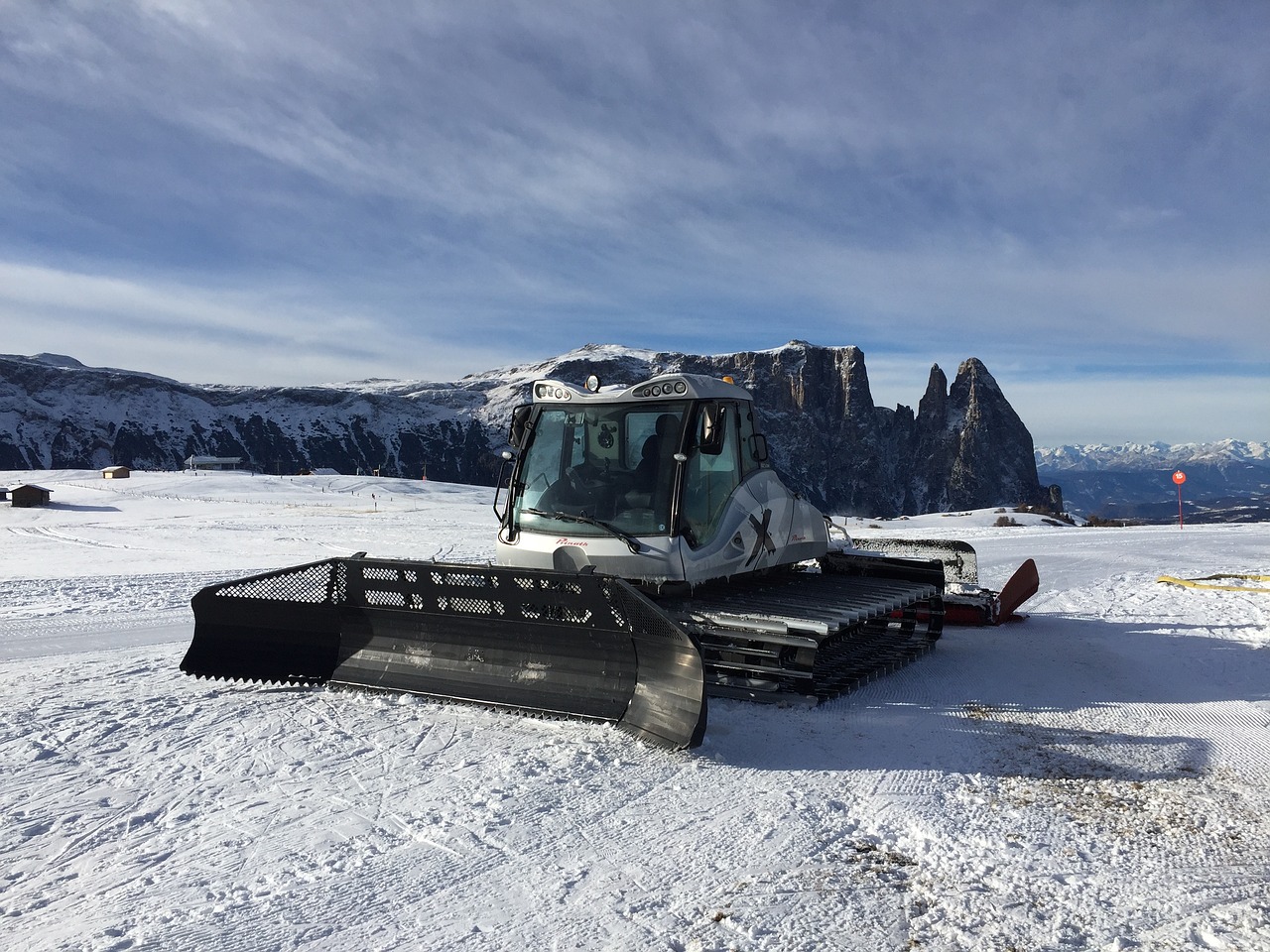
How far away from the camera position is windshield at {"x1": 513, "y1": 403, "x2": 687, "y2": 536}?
672 cm

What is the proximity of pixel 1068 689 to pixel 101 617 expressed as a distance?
1038cm

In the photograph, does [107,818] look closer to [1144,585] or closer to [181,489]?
[1144,585]

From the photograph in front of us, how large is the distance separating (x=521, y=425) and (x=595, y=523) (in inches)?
54.6

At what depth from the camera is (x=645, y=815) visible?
429 centimetres

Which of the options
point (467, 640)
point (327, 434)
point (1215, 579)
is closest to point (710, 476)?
point (467, 640)

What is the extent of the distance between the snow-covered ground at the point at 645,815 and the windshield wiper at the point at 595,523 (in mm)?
1437

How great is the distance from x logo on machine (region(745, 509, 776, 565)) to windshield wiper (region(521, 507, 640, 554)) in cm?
132

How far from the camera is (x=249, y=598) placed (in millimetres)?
6730

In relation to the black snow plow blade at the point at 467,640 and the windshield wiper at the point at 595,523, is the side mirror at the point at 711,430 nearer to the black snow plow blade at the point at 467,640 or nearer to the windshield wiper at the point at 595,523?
the windshield wiper at the point at 595,523

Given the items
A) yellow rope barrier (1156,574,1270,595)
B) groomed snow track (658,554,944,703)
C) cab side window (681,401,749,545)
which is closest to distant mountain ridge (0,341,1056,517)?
yellow rope barrier (1156,574,1270,595)

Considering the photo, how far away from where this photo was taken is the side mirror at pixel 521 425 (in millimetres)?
7508

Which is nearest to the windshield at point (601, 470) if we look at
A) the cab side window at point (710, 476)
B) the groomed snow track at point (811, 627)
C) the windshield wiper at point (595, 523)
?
the windshield wiper at point (595, 523)

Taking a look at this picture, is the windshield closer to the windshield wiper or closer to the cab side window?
the windshield wiper

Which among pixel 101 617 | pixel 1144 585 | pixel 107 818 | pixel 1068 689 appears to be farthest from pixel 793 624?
pixel 1144 585
